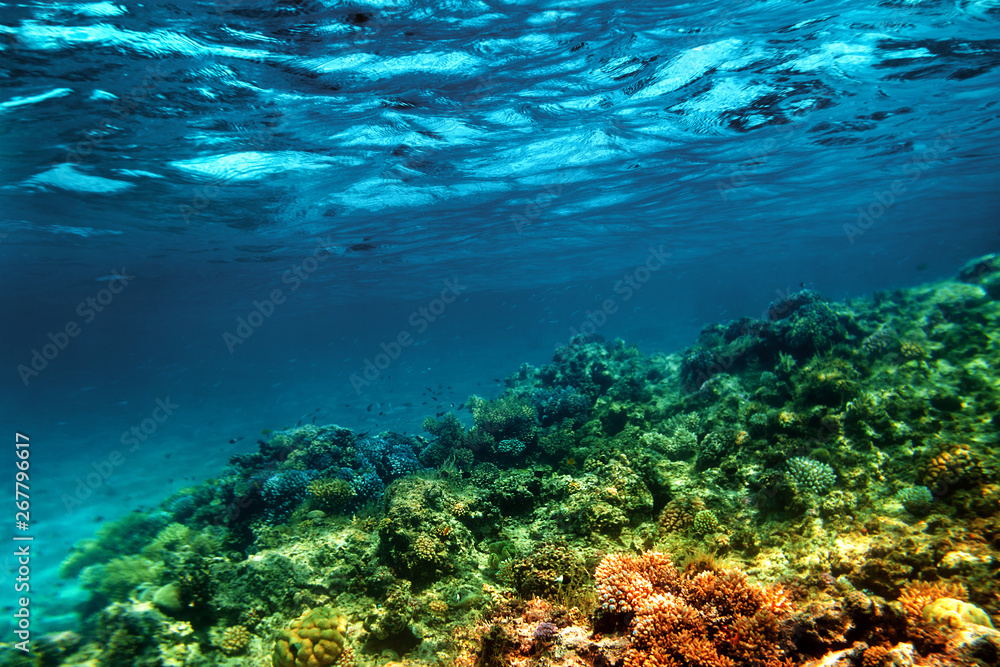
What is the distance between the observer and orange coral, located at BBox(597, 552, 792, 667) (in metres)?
3.69

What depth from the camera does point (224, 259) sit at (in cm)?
2809

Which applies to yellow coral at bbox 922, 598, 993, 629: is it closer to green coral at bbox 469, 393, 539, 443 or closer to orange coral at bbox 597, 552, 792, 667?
orange coral at bbox 597, 552, 792, 667

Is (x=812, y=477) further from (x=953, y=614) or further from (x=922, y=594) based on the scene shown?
(x=953, y=614)

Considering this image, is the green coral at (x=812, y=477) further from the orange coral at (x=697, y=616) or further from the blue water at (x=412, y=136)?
the blue water at (x=412, y=136)

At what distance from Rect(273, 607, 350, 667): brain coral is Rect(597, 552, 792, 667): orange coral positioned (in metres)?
3.45

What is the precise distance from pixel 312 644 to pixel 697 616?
4.56 meters

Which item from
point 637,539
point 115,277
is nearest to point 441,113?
point 637,539

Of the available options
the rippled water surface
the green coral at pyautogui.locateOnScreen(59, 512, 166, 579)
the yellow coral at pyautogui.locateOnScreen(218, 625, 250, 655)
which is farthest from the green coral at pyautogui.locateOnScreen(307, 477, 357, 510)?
the rippled water surface

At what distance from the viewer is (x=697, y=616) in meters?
3.99

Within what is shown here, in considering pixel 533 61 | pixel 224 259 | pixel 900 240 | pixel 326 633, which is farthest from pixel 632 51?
pixel 900 240

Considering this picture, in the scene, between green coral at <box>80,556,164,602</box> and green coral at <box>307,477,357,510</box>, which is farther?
green coral at <box>307,477,357,510</box>

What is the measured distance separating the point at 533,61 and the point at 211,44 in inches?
292

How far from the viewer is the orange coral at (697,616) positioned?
3.69 meters

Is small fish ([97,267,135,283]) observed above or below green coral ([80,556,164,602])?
below
